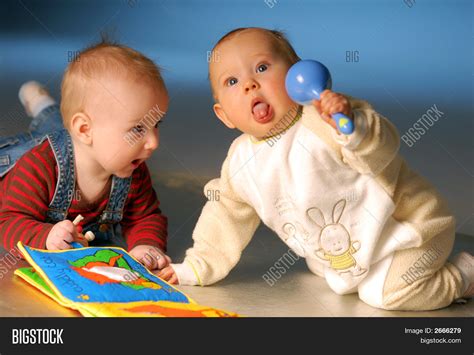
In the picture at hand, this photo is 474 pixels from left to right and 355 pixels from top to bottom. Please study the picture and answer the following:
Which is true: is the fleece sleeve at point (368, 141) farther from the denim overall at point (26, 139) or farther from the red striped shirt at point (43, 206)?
the denim overall at point (26, 139)

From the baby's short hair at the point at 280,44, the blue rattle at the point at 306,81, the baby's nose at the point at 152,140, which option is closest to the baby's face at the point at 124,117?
the baby's nose at the point at 152,140

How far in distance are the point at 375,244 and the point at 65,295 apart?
54cm

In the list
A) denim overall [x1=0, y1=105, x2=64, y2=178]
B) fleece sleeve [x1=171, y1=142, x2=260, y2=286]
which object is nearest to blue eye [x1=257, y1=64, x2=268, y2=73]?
fleece sleeve [x1=171, y1=142, x2=260, y2=286]

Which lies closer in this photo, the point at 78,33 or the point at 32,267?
the point at 32,267

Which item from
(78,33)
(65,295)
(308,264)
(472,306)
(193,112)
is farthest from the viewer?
(78,33)

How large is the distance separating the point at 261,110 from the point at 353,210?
0.23 metres

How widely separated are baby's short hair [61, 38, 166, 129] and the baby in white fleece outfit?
22 cm

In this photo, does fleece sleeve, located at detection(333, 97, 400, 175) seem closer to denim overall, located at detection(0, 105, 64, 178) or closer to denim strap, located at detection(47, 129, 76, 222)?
denim strap, located at detection(47, 129, 76, 222)

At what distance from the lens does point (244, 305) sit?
1.66 meters

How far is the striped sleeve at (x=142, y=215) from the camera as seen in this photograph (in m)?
2.00

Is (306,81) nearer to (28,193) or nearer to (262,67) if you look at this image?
(262,67)

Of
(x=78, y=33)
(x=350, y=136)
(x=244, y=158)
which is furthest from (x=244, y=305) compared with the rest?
(x=78, y=33)

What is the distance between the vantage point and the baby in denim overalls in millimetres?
1847
